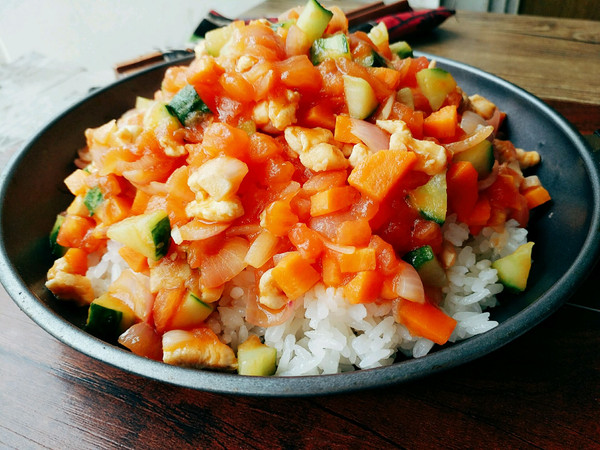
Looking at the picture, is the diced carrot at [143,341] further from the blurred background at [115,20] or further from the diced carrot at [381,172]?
the blurred background at [115,20]

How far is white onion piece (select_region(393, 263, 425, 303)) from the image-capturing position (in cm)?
173

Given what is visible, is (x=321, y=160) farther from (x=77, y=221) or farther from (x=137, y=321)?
(x=77, y=221)

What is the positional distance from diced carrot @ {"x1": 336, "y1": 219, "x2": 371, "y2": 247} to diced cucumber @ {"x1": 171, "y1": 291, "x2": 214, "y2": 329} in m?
0.57

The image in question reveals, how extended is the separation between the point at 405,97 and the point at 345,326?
1.04 metres

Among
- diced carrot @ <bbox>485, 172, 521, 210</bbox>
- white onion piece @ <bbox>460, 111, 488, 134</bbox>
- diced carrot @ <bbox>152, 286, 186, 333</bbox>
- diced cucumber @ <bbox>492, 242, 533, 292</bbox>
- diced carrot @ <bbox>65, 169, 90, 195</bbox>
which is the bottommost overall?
diced carrot @ <bbox>152, 286, 186, 333</bbox>

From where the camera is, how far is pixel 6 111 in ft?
14.7

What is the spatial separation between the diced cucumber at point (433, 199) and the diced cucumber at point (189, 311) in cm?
92

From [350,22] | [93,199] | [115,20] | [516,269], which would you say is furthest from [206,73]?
[115,20]

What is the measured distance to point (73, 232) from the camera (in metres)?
2.25

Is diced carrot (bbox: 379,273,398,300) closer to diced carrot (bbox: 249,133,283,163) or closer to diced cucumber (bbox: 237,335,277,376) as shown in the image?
diced cucumber (bbox: 237,335,277,376)

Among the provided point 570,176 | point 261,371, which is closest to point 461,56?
point 570,176

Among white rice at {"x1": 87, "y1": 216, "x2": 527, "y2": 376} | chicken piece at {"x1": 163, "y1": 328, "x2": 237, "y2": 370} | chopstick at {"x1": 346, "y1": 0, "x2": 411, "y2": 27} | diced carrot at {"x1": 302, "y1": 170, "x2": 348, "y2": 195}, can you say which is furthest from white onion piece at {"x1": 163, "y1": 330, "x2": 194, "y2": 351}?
chopstick at {"x1": 346, "y1": 0, "x2": 411, "y2": 27}

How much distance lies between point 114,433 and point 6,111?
153 inches

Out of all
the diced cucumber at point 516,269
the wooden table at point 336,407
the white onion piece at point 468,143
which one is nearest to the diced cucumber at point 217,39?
the white onion piece at point 468,143
